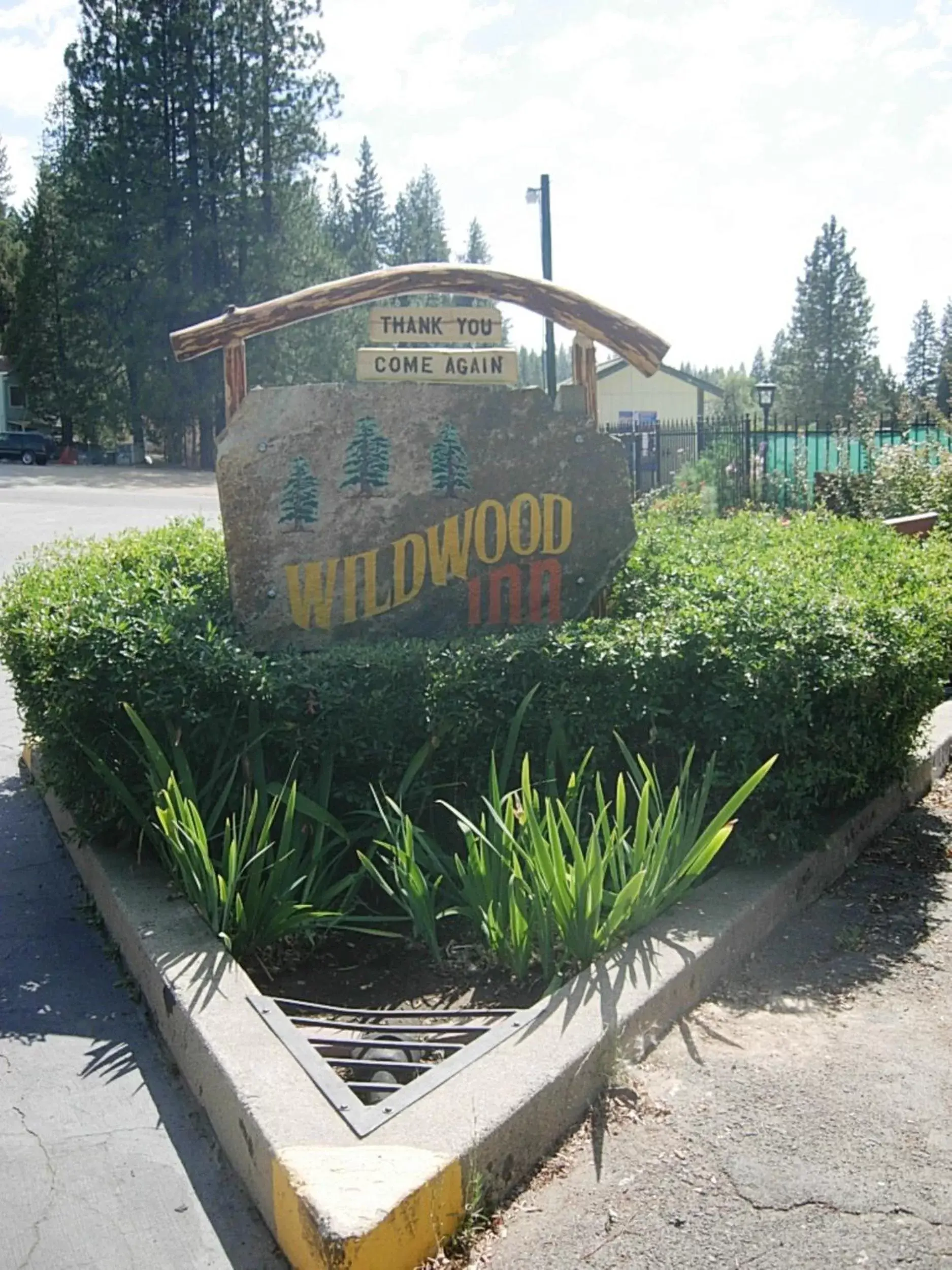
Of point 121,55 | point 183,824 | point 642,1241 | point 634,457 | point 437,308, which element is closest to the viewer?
point 642,1241

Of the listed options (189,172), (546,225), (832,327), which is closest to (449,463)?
(546,225)

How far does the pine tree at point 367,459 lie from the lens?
5.64 metres

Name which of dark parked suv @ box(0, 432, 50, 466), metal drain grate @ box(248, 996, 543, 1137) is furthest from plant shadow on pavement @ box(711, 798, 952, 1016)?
dark parked suv @ box(0, 432, 50, 466)

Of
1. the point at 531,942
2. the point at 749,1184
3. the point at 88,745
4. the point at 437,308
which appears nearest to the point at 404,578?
the point at 437,308

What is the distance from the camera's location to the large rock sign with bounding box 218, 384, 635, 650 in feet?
18.3

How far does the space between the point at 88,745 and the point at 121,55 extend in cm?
4201

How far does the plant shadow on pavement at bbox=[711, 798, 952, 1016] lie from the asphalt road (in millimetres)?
1645

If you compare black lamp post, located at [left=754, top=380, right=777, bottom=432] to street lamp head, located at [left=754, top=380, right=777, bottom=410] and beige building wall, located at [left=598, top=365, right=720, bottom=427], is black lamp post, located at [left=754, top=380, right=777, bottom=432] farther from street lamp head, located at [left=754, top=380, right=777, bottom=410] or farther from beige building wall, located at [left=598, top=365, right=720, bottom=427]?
beige building wall, located at [left=598, top=365, right=720, bottom=427]

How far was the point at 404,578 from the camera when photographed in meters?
5.72

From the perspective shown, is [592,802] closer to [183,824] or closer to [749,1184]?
[183,824]

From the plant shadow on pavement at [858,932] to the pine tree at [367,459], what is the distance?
105 inches

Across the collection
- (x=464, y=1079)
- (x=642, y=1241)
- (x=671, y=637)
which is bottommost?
(x=642, y=1241)

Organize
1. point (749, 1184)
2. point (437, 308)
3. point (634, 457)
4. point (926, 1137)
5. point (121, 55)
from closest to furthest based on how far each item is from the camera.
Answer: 1. point (749, 1184)
2. point (926, 1137)
3. point (437, 308)
4. point (634, 457)
5. point (121, 55)

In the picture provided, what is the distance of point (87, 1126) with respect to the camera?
3.20m
